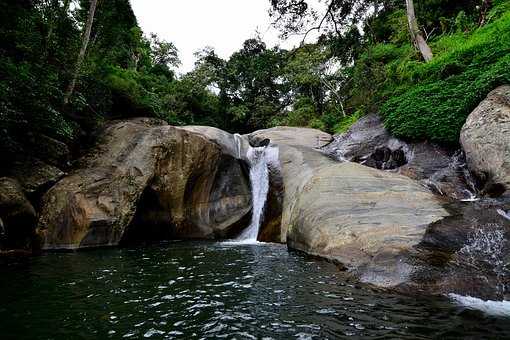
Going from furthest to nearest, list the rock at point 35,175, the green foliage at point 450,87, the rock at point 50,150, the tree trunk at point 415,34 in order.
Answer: the tree trunk at point 415,34
the green foliage at point 450,87
the rock at point 50,150
the rock at point 35,175

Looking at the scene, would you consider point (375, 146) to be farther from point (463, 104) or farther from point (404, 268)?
point (404, 268)

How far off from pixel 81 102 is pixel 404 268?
43.4 ft

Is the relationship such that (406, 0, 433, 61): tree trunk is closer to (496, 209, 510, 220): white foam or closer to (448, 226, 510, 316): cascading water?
(496, 209, 510, 220): white foam

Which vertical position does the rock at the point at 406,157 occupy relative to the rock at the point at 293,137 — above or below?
below

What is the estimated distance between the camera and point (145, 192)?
1416 cm

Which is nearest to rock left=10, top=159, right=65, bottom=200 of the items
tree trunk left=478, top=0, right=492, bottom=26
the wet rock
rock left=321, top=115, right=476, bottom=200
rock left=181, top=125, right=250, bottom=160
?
rock left=181, top=125, right=250, bottom=160

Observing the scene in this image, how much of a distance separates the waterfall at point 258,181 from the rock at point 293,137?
1417 mm

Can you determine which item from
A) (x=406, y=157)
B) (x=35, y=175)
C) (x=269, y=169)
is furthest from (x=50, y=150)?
(x=406, y=157)

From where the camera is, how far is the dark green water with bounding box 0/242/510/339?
4.71 m

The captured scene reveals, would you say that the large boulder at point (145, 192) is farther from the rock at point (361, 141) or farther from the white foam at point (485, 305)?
the white foam at point (485, 305)

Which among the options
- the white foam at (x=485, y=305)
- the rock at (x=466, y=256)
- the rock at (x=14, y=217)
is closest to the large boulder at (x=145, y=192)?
the rock at (x=14, y=217)

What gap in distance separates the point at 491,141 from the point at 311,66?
22835 mm

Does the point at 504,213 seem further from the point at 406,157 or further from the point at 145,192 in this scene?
the point at 145,192

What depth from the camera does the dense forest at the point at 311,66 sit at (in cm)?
1180
